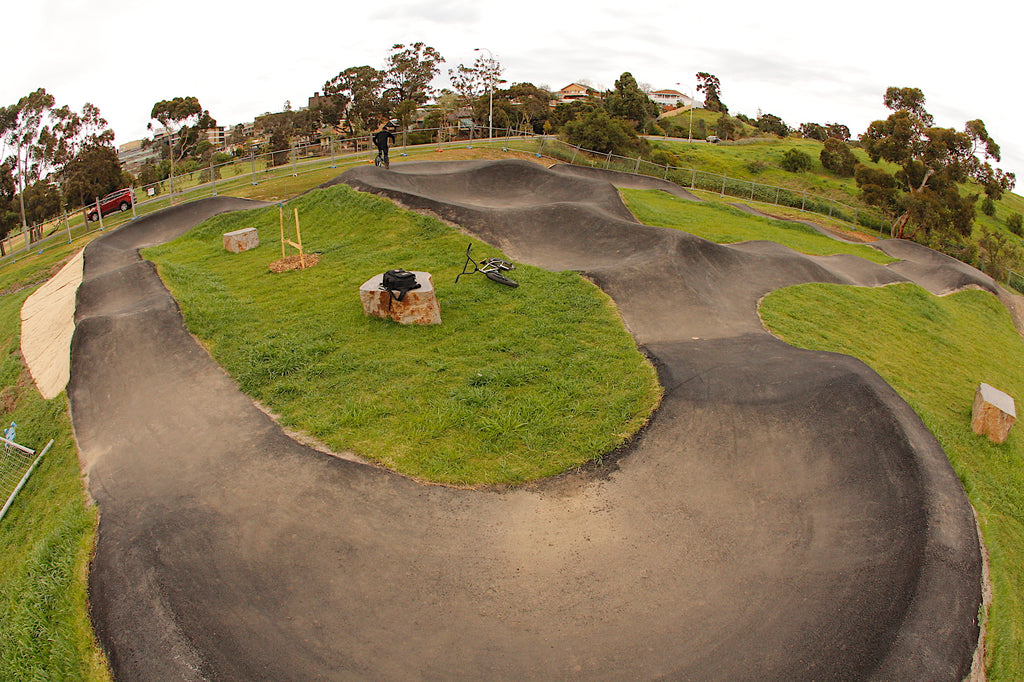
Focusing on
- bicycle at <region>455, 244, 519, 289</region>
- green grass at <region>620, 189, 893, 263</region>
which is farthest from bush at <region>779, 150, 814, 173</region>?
bicycle at <region>455, 244, 519, 289</region>

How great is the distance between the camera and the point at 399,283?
12.3 meters

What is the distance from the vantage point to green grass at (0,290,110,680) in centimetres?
549

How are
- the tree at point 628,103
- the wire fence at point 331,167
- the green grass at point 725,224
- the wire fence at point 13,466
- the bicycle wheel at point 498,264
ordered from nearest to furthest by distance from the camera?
the wire fence at point 13,466
the bicycle wheel at point 498,264
the green grass at point 725,224
the wire fence at point 331,167
the tree at point 628,103

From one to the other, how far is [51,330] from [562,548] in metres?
15.2

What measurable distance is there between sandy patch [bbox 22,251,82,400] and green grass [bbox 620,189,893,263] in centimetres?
1943

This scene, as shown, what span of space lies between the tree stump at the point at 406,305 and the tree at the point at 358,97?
58.4 m

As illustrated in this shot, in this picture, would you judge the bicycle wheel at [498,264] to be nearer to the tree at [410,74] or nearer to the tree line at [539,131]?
the tree line at [539,131]

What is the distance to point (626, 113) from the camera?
76375 millimetres

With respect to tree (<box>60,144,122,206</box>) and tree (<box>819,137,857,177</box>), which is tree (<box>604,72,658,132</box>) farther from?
tree (<box>60,144,122,206</box>)

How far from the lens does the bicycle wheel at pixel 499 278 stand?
14344mm

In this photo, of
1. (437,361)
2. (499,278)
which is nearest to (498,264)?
(499,278)

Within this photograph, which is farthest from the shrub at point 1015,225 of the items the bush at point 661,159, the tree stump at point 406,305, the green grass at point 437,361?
the tree stump at point 406,305

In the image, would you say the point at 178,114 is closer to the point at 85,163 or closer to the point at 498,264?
the point at 85,163

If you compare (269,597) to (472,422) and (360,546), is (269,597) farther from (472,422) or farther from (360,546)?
(472,422)
